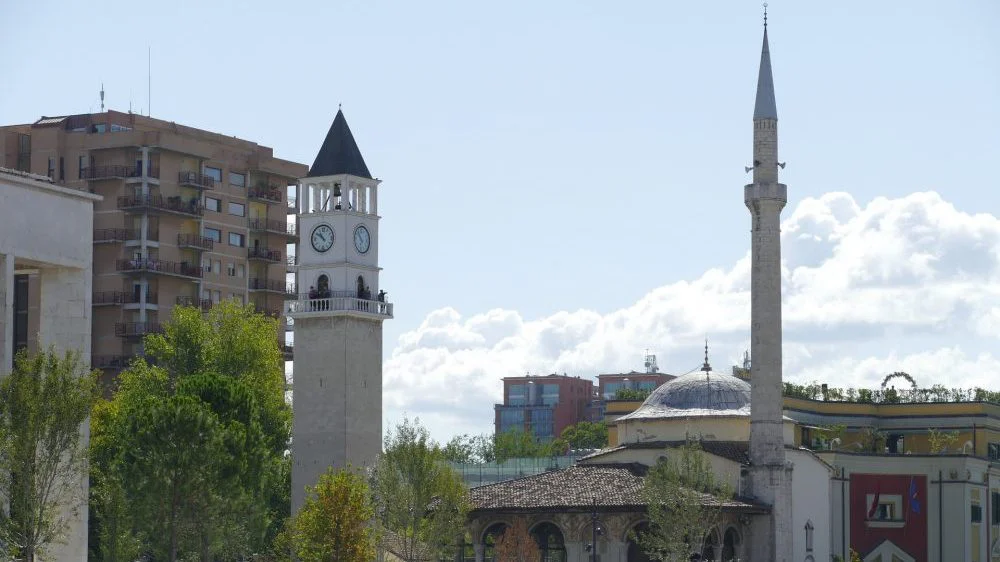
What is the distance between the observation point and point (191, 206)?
10706cm

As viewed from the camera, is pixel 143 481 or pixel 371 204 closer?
pixel 143 481

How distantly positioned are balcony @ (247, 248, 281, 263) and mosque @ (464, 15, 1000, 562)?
2673cm

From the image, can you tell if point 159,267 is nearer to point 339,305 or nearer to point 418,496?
point 339,305

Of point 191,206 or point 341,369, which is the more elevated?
point 191,206

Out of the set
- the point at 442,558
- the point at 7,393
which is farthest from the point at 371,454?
the point at 7,393

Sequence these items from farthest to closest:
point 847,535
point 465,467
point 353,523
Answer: point 465,467, point 847,535, point 353,523

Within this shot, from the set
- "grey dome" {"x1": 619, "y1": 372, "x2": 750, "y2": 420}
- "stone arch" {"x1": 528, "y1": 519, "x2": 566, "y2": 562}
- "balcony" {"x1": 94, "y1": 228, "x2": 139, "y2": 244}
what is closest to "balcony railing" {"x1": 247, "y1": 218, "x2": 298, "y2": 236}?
"balcony" {"x1": 94, "y1": 228, "x2": 139, "y2": 244}

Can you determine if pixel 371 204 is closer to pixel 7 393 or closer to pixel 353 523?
pixel 353 523

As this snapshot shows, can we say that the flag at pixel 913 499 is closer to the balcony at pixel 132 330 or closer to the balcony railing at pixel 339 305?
the balcony railing at pixel 339 305

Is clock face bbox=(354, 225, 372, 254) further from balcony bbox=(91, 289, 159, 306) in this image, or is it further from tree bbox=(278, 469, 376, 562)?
balcony bbox=(91, 289, 159, 306)

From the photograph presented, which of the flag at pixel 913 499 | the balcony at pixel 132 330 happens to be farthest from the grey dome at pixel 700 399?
the balcony at pixel 132 330

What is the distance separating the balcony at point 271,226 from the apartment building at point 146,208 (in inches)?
16.3

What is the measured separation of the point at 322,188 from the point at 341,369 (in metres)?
8.25

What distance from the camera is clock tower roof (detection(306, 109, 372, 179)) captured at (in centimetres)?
8156
